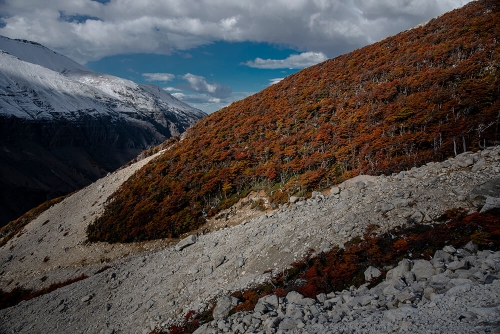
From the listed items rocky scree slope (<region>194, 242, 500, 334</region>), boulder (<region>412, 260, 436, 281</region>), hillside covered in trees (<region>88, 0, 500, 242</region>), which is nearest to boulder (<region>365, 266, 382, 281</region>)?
rocky scree slope (<region>194, 242, 500, 334</region>)

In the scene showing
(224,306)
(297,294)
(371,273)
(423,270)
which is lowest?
(224,306)

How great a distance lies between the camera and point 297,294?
368 inches

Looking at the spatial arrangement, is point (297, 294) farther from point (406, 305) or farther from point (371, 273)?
point (406, 305)

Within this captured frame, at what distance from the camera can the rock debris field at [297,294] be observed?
22.2 feet

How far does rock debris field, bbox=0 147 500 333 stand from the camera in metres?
6.78

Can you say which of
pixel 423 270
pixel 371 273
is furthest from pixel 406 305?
pixel 371 273

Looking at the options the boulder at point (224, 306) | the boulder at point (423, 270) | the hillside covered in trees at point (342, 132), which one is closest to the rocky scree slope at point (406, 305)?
the boulder at point (423, 270)

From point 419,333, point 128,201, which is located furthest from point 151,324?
point 128,201

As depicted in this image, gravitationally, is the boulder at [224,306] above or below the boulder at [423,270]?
below

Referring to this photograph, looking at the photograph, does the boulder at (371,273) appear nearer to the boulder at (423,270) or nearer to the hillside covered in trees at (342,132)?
the boulder at (423,270)

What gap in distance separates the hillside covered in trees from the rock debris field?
2950 mm

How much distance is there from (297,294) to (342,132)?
18225 millimetres

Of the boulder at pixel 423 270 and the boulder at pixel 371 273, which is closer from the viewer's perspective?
the boulder at pixel 423 270

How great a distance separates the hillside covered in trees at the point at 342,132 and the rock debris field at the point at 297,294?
2.95 m
